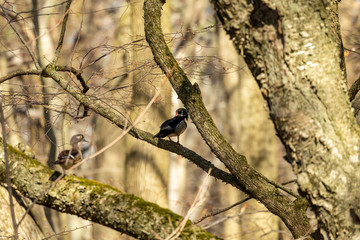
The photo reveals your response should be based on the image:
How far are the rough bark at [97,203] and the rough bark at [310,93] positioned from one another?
4.96 feet

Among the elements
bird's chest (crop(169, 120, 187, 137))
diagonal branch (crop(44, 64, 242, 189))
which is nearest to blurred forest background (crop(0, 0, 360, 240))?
diagonal branch (crop(44, 64, 242, 189))

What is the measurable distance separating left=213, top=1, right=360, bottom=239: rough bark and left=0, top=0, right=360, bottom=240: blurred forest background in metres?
0.90

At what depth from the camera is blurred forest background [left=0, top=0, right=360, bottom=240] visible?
464 centimetres

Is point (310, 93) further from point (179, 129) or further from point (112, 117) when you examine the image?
point (179, 129)

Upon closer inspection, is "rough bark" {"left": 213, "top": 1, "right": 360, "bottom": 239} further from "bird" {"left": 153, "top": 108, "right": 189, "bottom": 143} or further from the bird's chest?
the bird's chest

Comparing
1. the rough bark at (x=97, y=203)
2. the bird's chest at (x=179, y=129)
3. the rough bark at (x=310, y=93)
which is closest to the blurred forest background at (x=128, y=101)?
the rough bark at (x=97, y=203)

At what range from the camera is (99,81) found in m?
4.88

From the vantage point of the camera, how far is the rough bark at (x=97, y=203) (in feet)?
13.6

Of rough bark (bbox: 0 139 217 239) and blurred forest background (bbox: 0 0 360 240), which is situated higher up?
blurred forest background (bbox: 0 0 360 240)

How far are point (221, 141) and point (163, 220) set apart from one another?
0.86 meters

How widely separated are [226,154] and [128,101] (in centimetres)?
144

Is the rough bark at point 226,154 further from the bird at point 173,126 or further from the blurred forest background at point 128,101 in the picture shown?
the bird at point 173,126

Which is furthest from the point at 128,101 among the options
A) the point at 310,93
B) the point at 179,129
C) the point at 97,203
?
the point at 310,93

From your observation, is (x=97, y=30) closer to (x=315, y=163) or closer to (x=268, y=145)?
(x=268, y=145)
